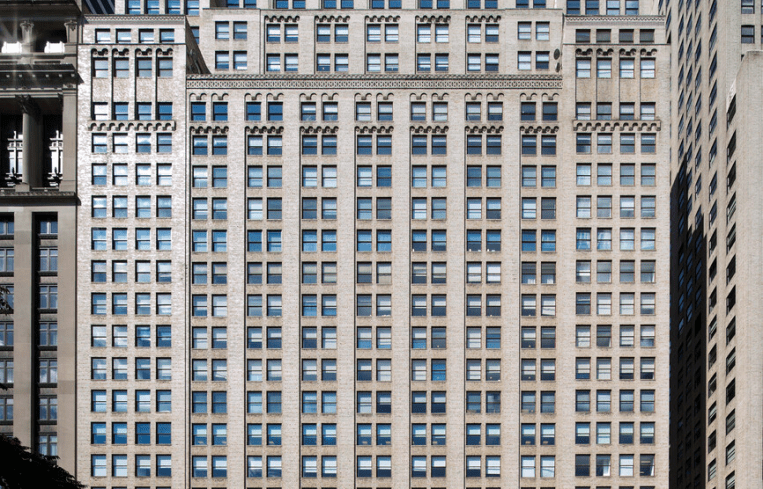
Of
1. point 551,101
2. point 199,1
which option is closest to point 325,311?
point 551,101

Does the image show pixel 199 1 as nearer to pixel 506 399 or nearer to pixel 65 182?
pixel 65 182

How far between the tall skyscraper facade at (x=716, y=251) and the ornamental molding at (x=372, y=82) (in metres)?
15.7

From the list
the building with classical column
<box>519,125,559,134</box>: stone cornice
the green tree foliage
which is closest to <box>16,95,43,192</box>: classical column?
the building with classical column

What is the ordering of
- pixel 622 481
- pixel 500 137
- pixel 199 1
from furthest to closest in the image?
pixel 199 1 < pixel 500 137 < pixel 622 481

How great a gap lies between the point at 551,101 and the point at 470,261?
1509 cm

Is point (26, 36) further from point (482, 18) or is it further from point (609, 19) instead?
point (609, 19)

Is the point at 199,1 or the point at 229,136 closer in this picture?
the point at 229,136

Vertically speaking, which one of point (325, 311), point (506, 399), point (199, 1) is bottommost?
point (506, 399)

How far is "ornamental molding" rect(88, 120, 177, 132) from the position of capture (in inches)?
3302

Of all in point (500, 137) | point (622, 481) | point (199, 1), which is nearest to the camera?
point (622, 481)

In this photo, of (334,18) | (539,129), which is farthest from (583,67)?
(334,18)

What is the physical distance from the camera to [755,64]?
81.2 meters

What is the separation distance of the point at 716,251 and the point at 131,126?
50.7 metres

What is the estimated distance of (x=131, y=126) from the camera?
8388cm
